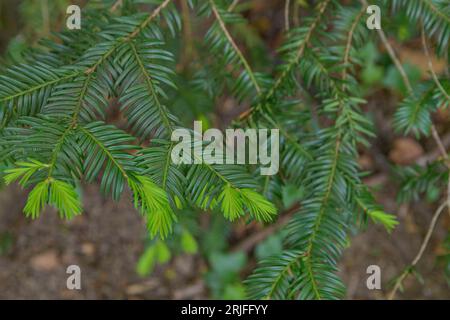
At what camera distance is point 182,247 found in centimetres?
202

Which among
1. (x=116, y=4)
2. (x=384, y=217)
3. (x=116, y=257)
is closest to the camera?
(x=384, y=217)

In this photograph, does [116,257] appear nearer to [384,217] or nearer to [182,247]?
[182,247]

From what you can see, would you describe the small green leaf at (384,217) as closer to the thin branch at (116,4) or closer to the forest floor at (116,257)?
the thin branch at (116,4)

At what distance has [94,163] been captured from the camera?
96 cm

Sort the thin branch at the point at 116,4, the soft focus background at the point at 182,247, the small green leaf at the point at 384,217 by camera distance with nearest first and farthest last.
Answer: the small green leaf at the point at 384,217 < the thin branch at the point at 116,4 < the soft focus background at the point at 182,247

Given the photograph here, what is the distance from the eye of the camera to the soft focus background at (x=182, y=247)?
6.92ft

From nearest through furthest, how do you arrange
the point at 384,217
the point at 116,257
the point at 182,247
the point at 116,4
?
the point at 384,217 → the point at 116,4 → the point at 182,247 → the point at 116,257

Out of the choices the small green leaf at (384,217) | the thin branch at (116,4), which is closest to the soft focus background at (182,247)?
the thin branch at (116,4)

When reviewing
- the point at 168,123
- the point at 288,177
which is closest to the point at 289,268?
the point at 288,177

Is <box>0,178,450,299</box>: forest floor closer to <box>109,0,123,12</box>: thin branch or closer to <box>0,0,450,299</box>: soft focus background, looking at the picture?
<box>0,0,450,299</box>: soft focus background

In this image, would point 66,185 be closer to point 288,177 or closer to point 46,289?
point 288,177

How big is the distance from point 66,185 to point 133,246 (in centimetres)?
146

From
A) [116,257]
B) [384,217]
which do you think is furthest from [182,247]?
[384,217]

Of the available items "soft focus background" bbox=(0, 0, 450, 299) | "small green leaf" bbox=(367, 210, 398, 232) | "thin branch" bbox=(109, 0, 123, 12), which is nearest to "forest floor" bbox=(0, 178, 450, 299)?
"soft focus background" bbox=(0, 0, 450, 299)
